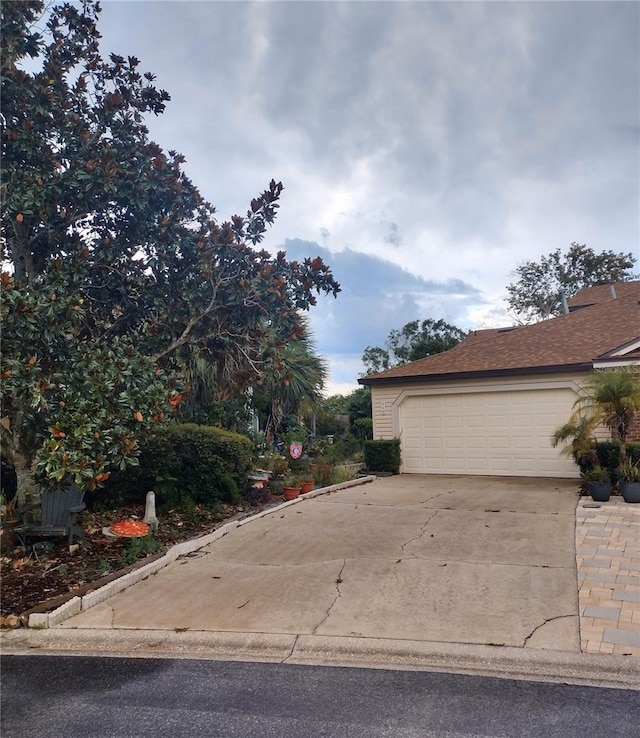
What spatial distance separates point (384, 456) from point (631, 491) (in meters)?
5.79

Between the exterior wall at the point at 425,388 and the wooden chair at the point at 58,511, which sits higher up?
the exterior wall at the point at 425,388

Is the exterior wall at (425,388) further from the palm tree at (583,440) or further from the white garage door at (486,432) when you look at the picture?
the palm tree at (583,440)

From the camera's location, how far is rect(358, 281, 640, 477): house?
39.1ft

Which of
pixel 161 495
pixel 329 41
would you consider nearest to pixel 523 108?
pixel 329 41

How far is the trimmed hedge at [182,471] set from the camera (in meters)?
8.77

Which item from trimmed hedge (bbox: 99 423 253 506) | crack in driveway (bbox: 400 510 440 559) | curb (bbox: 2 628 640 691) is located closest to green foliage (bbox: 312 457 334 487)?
trimmed hedge (bbox: 99 423 253 506)

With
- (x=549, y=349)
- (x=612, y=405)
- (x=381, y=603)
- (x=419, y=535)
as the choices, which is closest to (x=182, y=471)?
(x=419, y=535)

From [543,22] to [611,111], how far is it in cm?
259

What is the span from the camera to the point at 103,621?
4.70m

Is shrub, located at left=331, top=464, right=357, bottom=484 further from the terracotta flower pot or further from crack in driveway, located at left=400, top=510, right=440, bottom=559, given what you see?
crack in driveway, located at left=400, top=510, right=440, bottom=559

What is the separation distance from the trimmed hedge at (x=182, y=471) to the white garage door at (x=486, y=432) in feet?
19.1


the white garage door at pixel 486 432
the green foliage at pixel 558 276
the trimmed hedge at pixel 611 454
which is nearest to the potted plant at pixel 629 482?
the trimmed hedge at pixel 611 454

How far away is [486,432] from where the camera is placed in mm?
12711

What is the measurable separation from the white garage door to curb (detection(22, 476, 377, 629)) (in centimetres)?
571
